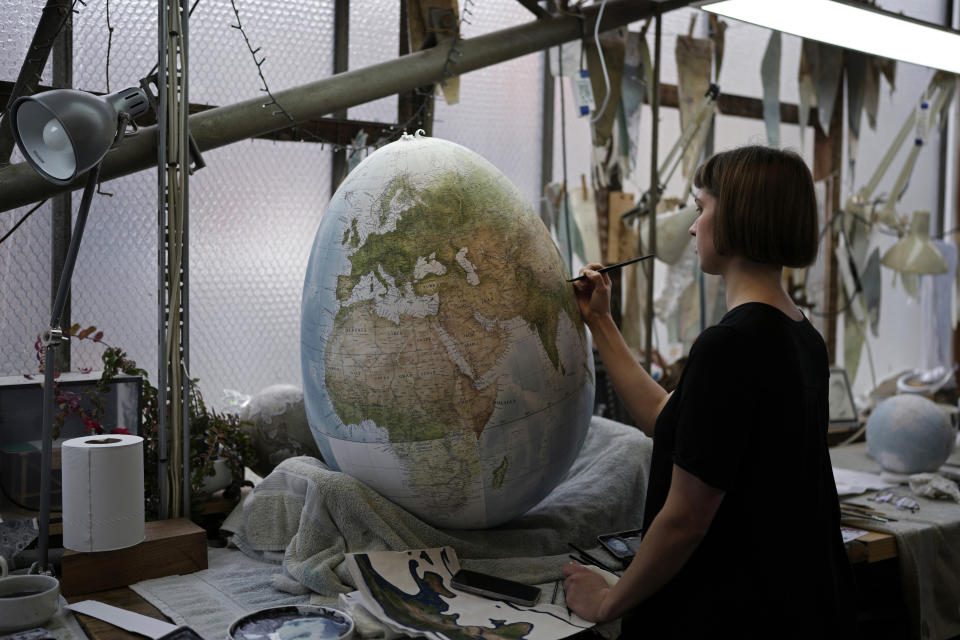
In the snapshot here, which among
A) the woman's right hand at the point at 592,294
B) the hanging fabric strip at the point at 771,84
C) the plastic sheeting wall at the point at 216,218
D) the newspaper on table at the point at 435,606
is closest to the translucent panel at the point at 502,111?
the plastic sheeting wall at the point at 216,218

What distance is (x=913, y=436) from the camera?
6.91 feet

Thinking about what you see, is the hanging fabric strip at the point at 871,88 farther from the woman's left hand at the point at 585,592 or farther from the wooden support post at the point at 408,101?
the woman's left hand at the point at 585,592

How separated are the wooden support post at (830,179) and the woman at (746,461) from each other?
2.35 metres

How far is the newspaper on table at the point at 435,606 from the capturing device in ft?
3.64

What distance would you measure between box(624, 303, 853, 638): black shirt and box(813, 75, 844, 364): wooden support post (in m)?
2.39

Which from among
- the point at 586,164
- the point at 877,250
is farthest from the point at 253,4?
the point at 877,250

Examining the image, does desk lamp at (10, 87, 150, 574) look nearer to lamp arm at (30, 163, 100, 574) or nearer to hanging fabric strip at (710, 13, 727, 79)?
lamp arm at (30, 163, 100, 574)

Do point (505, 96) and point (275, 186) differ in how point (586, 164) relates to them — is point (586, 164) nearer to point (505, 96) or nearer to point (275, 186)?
point (505, 96)

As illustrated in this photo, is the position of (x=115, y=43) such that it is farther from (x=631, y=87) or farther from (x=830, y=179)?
(x=830, y=179)

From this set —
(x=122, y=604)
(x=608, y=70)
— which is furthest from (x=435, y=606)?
(x=608, y=70)

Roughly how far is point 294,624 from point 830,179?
9.64 feet

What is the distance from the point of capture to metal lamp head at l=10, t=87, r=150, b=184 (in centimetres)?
112

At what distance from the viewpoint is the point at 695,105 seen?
2785mm

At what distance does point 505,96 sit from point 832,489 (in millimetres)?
1758
